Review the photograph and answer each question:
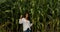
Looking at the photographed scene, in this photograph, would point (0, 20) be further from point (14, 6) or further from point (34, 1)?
point (34, 1)

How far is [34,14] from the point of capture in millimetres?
6359

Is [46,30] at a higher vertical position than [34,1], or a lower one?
lower

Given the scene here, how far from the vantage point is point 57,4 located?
21.2 feet

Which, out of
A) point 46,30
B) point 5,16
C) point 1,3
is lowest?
point 46,30

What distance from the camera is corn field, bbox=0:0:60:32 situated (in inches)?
250

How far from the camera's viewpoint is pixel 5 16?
659 cm

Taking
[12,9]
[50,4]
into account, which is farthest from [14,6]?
[50,4]

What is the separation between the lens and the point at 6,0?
666 cm

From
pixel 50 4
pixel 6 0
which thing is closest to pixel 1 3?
pixel 6 0

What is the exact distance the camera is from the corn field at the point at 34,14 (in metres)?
6.36

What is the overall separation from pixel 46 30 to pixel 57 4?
2.86 ft

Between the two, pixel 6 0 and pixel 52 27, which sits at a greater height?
pixel 6 0

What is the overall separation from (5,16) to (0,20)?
0.67ft

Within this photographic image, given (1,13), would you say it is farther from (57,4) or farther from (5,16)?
(57,4)
